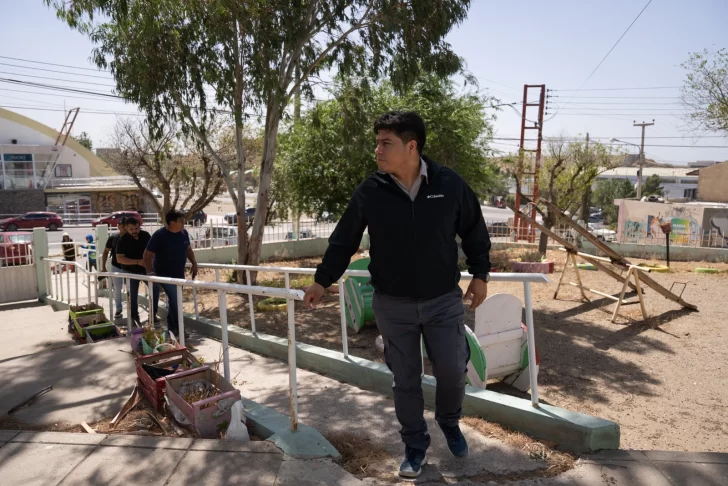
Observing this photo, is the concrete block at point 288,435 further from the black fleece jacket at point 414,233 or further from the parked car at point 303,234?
the parked car at point 303,234

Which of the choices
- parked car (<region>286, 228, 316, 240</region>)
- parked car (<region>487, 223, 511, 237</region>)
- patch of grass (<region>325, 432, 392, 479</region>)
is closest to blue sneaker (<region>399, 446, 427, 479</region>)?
patch of grass (<region>325, 432, 392, 479</region>)

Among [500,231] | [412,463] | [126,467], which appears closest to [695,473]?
[412,463]

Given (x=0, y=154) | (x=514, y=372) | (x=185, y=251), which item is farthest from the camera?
(x=0, y=154)

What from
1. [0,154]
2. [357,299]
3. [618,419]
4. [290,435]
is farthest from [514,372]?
[0,154]

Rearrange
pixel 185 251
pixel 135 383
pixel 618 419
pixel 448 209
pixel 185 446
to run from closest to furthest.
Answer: pixel 448 209 < pixel 185 446 < pixel 135 383 < pixel 618 419 < pixel 185 251

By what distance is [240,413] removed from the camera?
3.16 meters

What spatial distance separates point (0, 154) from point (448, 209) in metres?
47.7

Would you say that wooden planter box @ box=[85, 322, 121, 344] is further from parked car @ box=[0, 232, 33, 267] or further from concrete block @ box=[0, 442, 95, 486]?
parked car @ box=[0, 232, 33, 267]

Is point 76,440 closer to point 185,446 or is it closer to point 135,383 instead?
point 185,446

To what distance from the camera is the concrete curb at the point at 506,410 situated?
9.50 ft

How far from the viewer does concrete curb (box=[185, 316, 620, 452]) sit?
2.90 meters

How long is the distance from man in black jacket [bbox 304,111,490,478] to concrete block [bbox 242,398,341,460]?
0.46 meters

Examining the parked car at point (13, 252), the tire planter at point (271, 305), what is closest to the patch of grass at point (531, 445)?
the tire planter at point (271, 305)

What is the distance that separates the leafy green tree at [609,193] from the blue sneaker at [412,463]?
4989 cm
